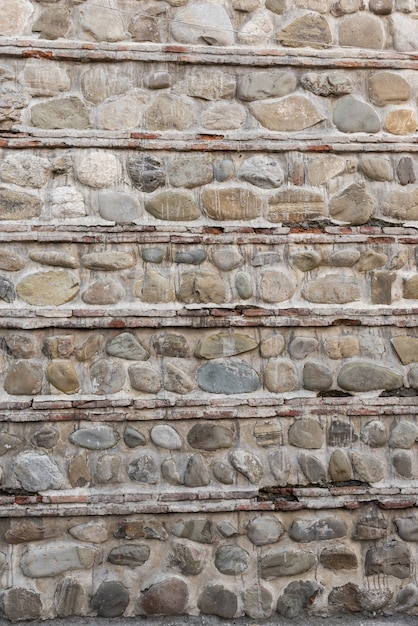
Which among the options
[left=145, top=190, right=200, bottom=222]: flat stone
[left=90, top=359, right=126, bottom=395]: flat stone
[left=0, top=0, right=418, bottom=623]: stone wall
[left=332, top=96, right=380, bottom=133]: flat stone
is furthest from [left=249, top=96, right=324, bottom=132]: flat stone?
[left=90, top=359, right=126, bottom=395]: flat stone

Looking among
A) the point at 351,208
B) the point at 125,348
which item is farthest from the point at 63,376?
the point at 351,208

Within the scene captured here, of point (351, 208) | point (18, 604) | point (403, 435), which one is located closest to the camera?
point (18, 604)

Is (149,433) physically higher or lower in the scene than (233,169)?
lower

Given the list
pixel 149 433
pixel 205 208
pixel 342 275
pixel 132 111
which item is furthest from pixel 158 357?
pixel 132 111

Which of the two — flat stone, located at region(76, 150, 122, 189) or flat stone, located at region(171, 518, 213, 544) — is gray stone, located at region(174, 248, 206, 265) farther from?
flat stone, located at region(171, 518, 213, 544)

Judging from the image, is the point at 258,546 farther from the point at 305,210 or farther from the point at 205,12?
the point at 205,12

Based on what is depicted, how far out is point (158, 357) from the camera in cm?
366

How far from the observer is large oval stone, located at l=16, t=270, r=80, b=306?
362cm

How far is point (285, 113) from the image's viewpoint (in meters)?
3.84

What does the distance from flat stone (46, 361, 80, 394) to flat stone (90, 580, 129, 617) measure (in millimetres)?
971

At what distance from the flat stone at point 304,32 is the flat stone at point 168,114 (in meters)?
0.64

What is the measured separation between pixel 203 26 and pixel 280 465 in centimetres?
234

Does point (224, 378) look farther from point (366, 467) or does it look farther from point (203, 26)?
point (203, 26)

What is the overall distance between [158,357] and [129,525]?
84 cm
